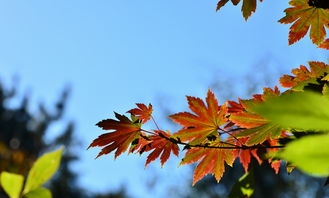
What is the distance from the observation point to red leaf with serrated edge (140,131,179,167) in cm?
71

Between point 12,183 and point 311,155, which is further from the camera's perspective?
point 12,183

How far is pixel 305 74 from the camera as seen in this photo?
771mm

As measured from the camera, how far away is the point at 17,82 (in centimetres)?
2039

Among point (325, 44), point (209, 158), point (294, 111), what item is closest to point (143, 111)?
point (209, 158)

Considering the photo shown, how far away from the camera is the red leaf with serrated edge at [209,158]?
0.71 metres

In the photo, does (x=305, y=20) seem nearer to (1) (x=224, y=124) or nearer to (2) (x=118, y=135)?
(1) (x=224, y=124)

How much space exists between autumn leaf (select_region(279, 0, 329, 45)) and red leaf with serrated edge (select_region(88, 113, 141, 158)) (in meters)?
0.51

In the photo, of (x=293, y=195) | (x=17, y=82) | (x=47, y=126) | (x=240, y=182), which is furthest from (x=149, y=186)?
(x=240, y=182)

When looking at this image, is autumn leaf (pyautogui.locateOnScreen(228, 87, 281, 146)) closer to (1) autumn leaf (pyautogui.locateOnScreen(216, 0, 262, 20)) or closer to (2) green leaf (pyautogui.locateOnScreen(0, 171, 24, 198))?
(1) autumn leaf (pyautogui.locateOnScreen(216, 0, 262, 20))

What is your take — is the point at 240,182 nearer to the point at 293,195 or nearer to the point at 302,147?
the point at 302,147

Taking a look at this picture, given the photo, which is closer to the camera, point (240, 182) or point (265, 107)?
point (265, 107)

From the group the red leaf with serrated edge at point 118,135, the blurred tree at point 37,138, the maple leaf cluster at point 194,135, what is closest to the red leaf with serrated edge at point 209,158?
the maple leaf cluster at point 194,135

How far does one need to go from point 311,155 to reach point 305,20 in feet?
2.69

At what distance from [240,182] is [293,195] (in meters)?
15.8
